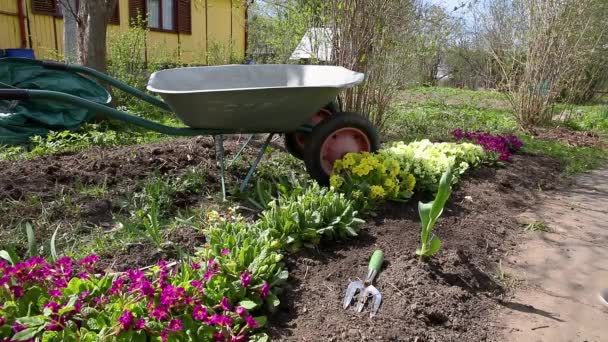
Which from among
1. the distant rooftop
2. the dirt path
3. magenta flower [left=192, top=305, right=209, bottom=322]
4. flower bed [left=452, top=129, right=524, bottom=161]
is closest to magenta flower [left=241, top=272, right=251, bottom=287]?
magenta flower [left=192, top=305, right=209, bottom=322]

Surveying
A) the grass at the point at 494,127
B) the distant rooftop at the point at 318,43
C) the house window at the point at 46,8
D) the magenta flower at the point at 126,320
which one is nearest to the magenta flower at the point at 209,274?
the magenta flower at the point at 126,320

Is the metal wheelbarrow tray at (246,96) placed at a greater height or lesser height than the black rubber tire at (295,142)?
greater

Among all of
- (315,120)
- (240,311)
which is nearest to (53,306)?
(240,311)

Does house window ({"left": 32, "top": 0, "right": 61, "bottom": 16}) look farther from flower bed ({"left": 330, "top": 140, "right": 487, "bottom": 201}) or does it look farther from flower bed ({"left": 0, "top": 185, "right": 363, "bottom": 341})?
flower bed ({"left": 0, "top": 185, "right": 363, "bottom": 341})

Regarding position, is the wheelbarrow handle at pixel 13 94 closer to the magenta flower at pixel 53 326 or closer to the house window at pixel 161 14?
the magenta flower at pixel 53 326

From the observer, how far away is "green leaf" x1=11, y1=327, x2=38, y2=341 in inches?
51.4

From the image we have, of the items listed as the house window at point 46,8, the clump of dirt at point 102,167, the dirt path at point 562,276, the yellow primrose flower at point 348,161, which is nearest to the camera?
the dirt path at point 562,276

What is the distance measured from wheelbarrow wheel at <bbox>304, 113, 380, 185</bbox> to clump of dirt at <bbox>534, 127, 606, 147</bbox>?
4.28m

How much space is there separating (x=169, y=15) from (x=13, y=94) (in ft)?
38.8

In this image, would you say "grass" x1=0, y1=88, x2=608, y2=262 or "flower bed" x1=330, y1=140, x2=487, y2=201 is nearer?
"grass" x1=0, y1=88, x2=608, y2=262

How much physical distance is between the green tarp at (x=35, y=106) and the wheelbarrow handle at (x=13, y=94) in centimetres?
237

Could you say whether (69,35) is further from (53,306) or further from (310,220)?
(53,306)

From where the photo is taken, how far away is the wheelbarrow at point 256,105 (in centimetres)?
253

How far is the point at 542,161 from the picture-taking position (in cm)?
478
